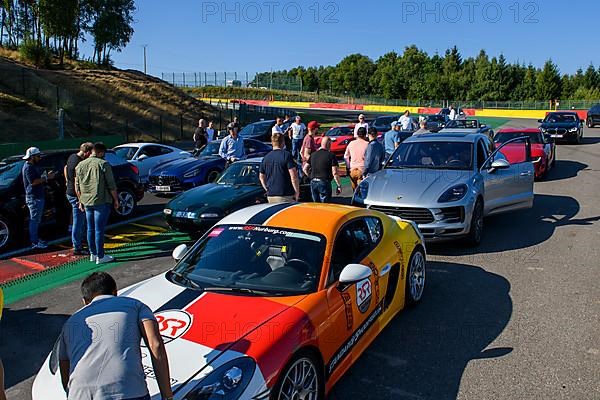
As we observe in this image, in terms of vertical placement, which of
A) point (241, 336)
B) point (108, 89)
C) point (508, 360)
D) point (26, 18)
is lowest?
point (508, 360)

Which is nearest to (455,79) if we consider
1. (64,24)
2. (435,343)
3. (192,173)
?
(64,24)

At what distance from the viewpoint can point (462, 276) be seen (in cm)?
702

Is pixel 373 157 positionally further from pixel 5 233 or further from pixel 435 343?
pixel 5 233

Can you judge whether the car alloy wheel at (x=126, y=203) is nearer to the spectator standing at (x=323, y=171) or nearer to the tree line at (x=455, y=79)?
the spectator standing at (x=323, y=171)

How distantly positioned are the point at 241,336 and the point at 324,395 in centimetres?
83

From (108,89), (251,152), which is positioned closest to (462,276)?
(251,152)

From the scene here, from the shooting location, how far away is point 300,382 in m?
3.57

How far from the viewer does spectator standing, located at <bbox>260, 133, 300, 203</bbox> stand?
8.15 meters

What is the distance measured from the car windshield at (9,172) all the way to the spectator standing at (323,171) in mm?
5188

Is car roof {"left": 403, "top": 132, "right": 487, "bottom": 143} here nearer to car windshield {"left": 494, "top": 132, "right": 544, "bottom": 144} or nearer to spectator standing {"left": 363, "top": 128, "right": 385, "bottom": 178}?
spectator standing {"left": 363, "top": 128, "right": 385, "bottom": 178}

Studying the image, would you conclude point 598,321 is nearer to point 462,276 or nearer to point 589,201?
point 462,276

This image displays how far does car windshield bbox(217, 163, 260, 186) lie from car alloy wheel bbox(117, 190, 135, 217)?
240 centimetres

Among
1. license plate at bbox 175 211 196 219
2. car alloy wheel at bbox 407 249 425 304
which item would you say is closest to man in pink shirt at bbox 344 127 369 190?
license plate at bbox 175 211 196 219

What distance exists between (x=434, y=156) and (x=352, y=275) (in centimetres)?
576
